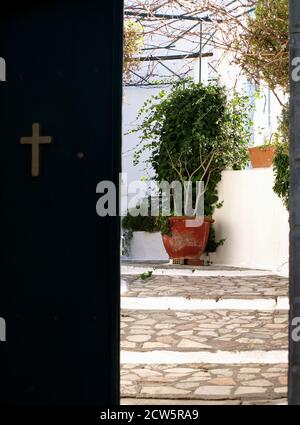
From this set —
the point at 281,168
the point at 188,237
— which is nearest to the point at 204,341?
the point at 281,168

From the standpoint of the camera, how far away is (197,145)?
10734 mm

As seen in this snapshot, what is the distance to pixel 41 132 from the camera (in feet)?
10.3

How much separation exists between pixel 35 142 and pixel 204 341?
2.86 meters

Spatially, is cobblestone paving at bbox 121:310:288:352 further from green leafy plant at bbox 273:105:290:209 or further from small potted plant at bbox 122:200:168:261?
small potted plant at bbox 122:200:168:261

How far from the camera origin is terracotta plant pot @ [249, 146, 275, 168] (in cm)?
1075

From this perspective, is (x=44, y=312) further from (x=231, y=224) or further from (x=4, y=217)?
(x=231, y=224)

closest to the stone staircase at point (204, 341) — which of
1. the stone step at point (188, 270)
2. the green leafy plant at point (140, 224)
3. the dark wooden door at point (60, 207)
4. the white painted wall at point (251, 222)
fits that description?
the stone step at point (188, 270)

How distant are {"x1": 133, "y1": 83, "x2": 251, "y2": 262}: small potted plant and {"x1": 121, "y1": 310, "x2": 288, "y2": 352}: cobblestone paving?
13.4ft

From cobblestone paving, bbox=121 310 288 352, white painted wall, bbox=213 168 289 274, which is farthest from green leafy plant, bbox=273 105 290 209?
cobblestone paving, bbox=121 310 288 352

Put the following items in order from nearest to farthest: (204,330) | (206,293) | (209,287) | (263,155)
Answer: (204,330) < (206,293) < (209,287) < (263,155)

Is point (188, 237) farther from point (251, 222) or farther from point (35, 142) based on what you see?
point (35, 142)

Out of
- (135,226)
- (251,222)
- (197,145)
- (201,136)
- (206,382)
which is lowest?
(206,382)

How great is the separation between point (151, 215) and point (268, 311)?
5516 mm

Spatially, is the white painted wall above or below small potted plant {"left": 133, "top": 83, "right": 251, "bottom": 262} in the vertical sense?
below
